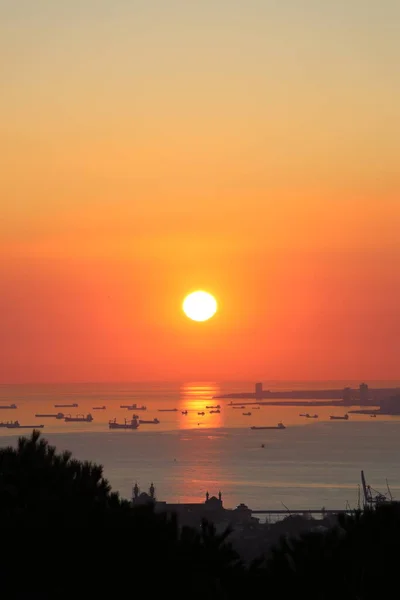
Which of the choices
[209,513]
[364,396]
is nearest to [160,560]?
[209,513]

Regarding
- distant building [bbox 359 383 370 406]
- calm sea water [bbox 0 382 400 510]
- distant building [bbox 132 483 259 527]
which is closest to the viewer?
distant building [bbox 132 483 259 527]

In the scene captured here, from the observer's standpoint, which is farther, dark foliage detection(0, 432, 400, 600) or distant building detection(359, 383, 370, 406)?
distant building detection(359, 383, 370, 406)

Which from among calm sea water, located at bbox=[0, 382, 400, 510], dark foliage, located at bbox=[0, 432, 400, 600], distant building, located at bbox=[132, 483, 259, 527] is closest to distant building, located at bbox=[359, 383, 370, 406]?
calm sea water, located at bbox=[0, 382, 400, 510]

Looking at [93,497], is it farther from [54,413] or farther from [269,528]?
[54,413]

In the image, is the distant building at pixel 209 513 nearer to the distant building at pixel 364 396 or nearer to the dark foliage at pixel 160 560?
the dark foliage at pixel 160 560

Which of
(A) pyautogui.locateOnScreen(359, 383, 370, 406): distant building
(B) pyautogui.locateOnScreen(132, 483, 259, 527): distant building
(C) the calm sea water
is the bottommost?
(B) pyautogui.locateOnScreen(132, 483, 259, 527): distant building

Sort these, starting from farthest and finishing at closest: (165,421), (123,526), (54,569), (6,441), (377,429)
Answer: (165,421), (377,429), (6,441), (123,526), (54,569)

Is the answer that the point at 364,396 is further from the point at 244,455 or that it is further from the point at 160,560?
the point at 160,560

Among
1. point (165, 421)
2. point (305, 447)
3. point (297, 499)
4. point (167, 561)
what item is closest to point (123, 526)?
point (167, 561)

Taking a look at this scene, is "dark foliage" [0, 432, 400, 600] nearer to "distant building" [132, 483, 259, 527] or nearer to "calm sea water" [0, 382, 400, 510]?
"distant building" [132, 483, 259, 527]
